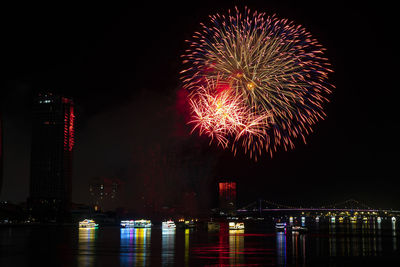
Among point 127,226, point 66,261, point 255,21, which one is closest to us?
point 66,261

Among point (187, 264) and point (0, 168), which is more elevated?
point (0, 168)

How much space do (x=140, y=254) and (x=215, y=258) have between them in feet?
27.6

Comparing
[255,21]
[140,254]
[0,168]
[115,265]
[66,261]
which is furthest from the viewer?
[0,168]

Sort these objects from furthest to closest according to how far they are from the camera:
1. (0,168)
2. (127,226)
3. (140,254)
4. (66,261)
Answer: (127,226)
(0,168)
(140,254)
(66,261)

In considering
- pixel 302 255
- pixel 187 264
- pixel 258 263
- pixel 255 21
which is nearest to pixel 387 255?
pixel 302 255

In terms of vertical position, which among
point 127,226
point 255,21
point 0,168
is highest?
point 255,21

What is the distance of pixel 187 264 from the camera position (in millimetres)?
40844

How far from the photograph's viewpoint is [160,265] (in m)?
40.3

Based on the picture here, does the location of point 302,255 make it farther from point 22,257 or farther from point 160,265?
point 22,257

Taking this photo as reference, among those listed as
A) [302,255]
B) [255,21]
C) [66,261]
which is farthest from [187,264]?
[255,21]

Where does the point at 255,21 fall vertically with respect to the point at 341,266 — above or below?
above

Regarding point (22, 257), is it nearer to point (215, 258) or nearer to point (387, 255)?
point (215, 258)

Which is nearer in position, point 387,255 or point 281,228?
point 387,255

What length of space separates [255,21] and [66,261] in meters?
26.6
